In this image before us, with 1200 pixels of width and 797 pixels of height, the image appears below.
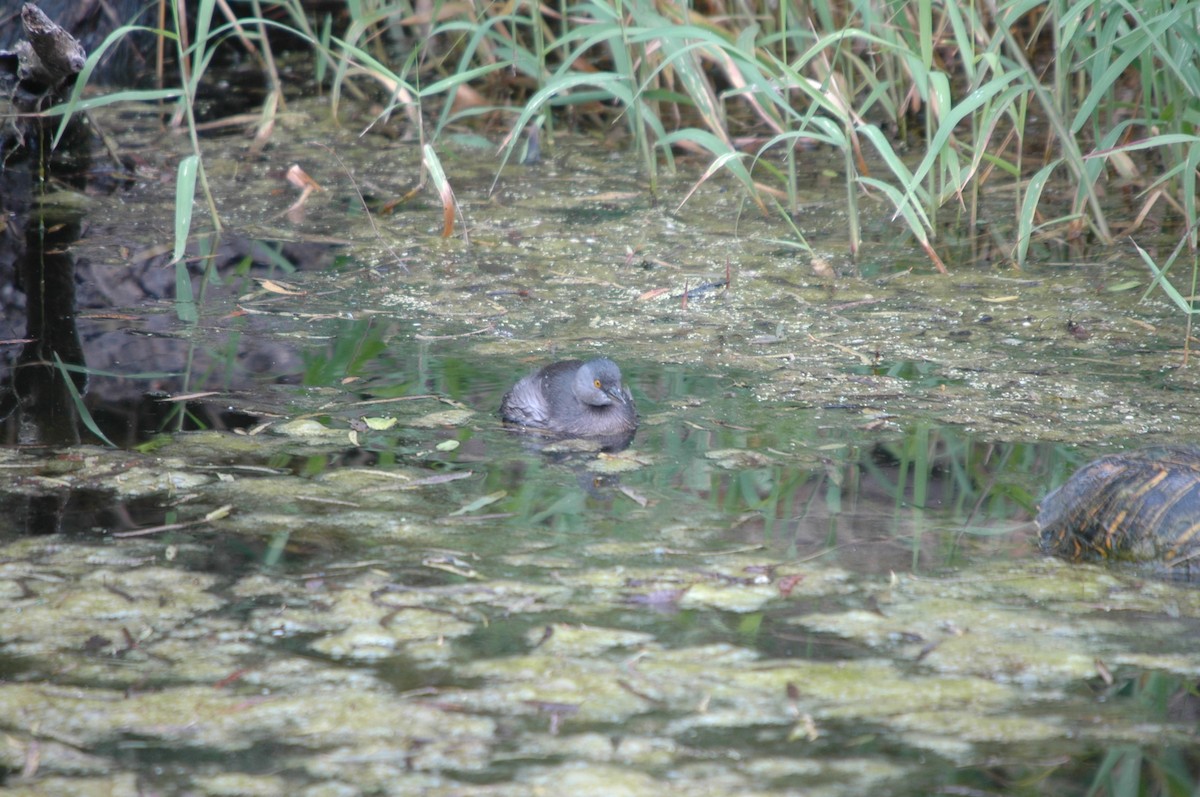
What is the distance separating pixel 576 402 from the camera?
13.4 feet

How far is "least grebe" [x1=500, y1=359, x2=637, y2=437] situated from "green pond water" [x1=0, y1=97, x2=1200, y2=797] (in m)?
0.08

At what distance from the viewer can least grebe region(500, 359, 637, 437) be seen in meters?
4.07

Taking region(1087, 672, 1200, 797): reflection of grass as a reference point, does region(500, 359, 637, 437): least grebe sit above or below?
above

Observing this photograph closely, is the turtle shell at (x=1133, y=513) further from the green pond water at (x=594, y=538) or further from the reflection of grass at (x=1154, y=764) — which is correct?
the reflection of grass at (x=1154, y=764)

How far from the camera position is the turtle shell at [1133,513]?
3.22 metres

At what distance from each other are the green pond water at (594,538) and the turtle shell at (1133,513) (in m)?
0.10

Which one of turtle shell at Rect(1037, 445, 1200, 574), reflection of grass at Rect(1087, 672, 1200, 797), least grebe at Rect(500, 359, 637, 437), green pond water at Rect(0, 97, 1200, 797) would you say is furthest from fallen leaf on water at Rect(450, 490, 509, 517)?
reflection of grass at Rect(1087, 672, 1200, 797)

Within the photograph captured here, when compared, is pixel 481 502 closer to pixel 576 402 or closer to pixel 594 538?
pixel 594 538

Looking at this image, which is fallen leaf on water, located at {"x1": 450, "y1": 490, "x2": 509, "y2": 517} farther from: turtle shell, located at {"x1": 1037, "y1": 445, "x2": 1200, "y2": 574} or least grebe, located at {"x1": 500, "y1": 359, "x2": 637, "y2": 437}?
turtle shell, located at {"x1": 1037, "y1": 445, "x2": 1200, "y2": 574}

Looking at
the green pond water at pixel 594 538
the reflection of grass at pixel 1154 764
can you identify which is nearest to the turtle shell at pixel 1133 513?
the green pond water at pixel 594 538

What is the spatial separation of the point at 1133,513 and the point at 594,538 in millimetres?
1282

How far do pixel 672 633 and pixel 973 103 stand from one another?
111 inches

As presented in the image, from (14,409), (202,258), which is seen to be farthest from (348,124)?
(14,409)

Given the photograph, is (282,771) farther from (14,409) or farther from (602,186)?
(602,186)
